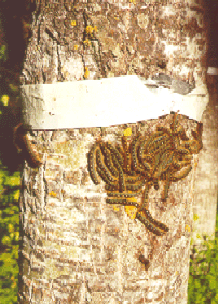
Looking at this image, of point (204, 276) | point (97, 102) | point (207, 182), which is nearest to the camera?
point (97, 102)

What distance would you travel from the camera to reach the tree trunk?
1.23 m

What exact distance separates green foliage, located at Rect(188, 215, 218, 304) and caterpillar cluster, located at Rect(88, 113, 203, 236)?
1.80 metres

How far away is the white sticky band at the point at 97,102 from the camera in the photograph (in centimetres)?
123

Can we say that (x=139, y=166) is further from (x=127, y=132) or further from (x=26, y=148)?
(x=26, y=148)

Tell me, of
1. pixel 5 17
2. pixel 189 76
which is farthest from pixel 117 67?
pixel 5 17

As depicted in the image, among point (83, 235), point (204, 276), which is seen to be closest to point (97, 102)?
point (83, 235)

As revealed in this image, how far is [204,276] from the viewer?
283cm

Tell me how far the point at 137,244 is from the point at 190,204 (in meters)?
0.34

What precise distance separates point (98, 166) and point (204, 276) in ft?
7.02

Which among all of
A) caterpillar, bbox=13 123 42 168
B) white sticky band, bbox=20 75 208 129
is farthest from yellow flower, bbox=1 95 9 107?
white sticky band, bbox=20 75 208 129

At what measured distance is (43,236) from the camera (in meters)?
1.31

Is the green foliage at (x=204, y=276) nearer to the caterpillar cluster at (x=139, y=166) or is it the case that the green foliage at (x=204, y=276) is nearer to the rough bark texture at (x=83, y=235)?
the rough bark texture at (x=83, y=235)

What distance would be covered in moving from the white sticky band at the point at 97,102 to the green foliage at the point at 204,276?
6.70 feet

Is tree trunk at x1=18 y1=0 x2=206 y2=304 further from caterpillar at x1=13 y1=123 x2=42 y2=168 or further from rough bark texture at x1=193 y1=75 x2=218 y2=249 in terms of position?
rough bark texture at x1=193 y1=75 x2=218 y2=249
